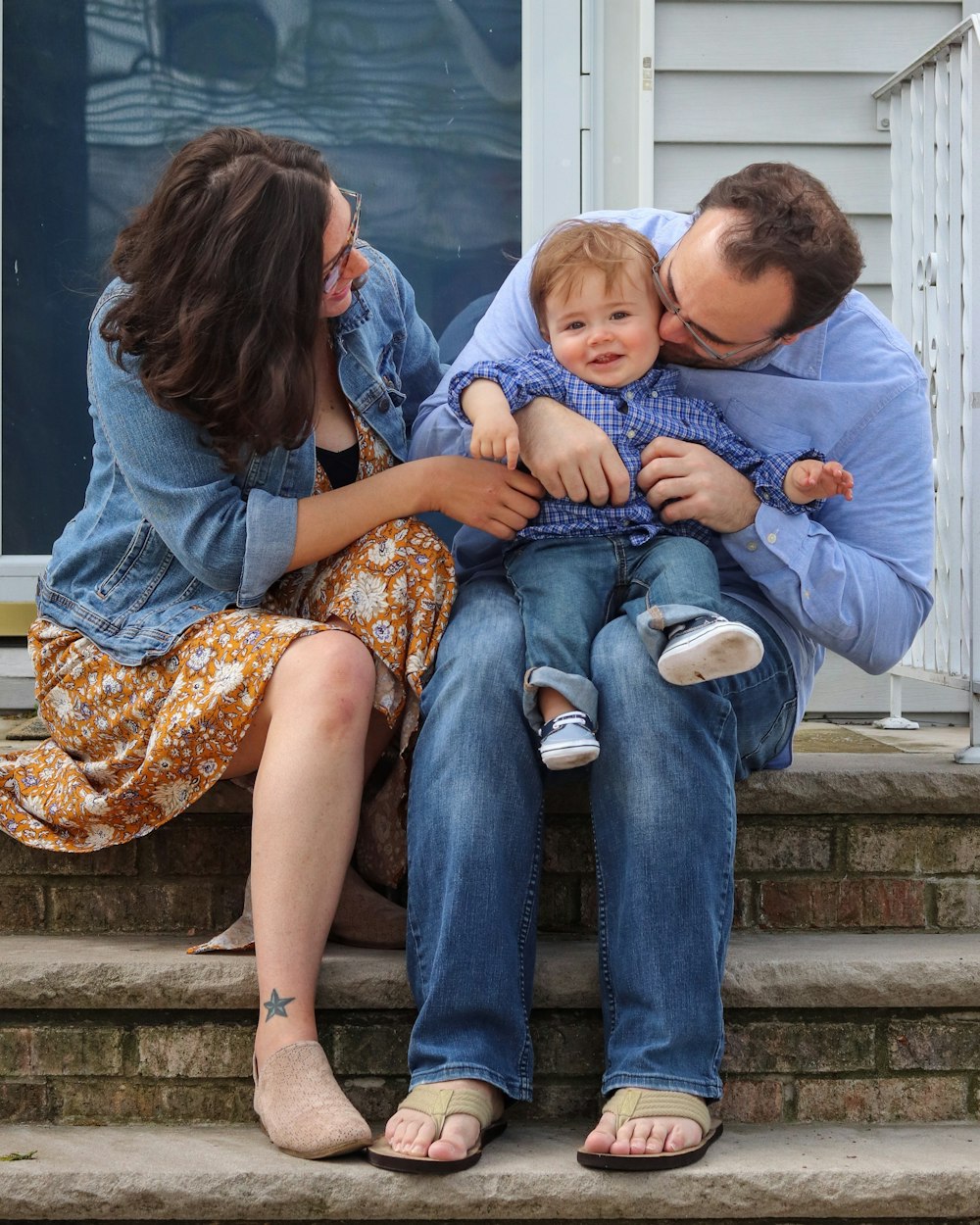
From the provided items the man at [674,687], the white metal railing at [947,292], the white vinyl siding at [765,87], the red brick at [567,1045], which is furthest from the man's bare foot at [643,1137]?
the white vinyl siding at [765,87]

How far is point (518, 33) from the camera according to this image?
Result: 10.8ft

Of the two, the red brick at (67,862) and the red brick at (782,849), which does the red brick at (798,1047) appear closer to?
Answer: the red brick at (782,849)

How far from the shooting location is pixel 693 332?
2.06 m

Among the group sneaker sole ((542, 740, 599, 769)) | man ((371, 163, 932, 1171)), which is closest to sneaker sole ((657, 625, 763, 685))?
man ((371, 163, 932, 1171))

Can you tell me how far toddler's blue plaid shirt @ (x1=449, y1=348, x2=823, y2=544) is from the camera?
2045mm

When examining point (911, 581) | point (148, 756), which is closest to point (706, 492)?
point (911, 581)

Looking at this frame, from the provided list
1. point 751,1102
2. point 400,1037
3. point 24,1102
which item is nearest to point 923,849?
point 751,1102

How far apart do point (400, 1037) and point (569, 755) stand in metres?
0.53

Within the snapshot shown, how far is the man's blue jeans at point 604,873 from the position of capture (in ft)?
5.63

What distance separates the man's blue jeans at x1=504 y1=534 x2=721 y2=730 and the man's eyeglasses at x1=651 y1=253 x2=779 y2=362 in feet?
0.98

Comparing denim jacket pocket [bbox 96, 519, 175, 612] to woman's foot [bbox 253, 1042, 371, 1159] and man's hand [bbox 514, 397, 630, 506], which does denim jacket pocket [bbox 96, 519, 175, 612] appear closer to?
man's hand [bbox 514, 397, 630, 506]

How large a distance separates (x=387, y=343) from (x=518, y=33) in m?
1.41

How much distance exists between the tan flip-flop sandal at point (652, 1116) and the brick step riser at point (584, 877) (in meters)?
0.50

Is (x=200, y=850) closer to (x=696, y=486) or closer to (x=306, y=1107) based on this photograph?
(x=306, y=1107)
